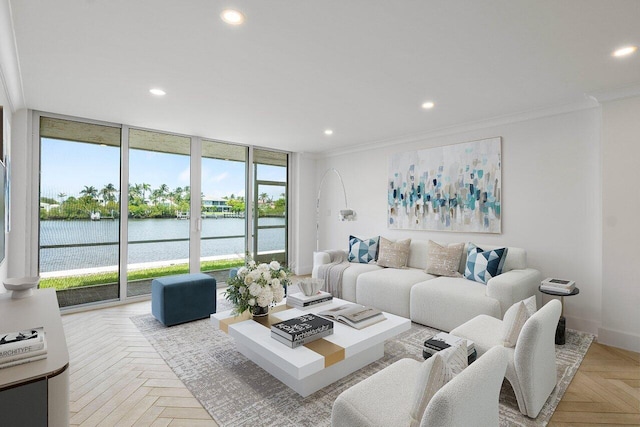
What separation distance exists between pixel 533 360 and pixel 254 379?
196 centimetres

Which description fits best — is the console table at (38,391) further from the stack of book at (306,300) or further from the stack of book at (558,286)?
the stack of book at (558,286)

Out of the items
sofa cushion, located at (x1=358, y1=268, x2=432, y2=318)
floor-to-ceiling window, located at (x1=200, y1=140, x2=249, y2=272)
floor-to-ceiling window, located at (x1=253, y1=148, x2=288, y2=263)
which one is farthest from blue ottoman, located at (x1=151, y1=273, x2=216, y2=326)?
floor-to-ceiling window, located at (x1=253, y1=148, x2=288, y2=263)

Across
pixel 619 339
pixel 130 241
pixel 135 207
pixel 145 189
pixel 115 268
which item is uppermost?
pixel 145 189

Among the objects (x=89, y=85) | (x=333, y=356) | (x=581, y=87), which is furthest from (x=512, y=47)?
(x=89, y=85)

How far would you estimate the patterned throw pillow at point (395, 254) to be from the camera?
4.60 m

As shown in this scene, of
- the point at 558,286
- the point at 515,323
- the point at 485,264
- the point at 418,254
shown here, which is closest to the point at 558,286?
the point at 558,286

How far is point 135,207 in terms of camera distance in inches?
184

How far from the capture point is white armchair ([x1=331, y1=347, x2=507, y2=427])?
1150 mm

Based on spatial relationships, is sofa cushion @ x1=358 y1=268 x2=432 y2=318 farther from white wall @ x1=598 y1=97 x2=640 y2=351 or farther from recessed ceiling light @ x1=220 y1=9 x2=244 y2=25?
recessed ceiling light @ x1=220 y1=9 x2=244 y2=25

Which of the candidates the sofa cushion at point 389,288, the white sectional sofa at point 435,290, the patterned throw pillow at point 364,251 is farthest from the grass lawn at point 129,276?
the sofa cushion at point 389,288

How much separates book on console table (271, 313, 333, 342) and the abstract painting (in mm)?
2828

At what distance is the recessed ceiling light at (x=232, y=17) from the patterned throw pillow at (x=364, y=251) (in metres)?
3.63

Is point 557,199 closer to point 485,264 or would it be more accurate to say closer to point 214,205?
point 485,264

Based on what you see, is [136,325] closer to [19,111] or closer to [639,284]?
[19,111]
